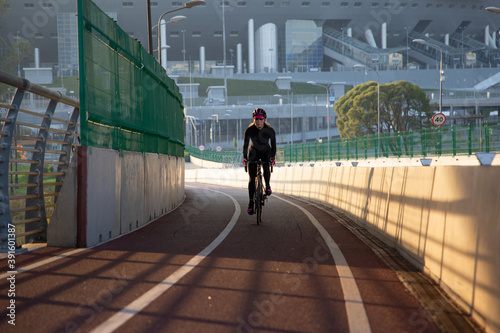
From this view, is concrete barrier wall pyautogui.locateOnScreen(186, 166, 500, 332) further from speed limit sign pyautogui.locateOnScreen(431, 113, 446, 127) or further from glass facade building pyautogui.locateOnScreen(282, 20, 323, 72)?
glass facade building pyautogui.locateOnScreen(282, 20, 323, 72)

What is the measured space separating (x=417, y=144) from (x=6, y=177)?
3244 cm

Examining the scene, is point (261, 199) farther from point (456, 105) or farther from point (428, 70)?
point (428, 70)

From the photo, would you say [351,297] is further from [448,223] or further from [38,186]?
[38,186]

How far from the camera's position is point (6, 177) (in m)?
8.08

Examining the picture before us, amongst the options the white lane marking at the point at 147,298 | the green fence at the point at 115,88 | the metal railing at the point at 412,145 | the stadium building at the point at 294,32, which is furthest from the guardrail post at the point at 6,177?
the stadium building at the point at 294,32

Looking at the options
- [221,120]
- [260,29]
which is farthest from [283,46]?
[221,120]

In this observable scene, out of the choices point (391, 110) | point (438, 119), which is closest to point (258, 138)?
point (438, 119)

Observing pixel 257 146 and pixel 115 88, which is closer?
pixel 115 88

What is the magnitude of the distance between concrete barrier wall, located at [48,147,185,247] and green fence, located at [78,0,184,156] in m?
0.29

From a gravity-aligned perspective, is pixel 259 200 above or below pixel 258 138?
below

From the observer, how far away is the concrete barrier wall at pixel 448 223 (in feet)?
15.2

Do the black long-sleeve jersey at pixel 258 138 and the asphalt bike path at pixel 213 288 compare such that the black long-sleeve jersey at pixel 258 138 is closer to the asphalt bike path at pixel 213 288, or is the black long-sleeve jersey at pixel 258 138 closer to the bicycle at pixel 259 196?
the bicycle at pixel 259 196

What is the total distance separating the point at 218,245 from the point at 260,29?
13238 centimetres

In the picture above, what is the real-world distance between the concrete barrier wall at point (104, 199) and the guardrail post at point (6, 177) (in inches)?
29.8
